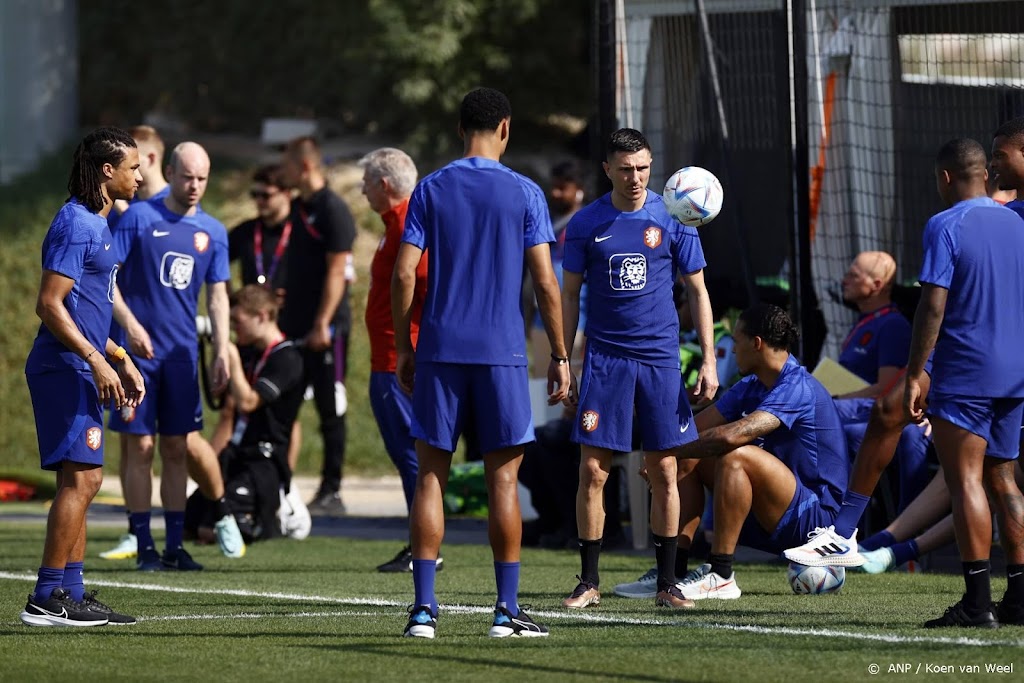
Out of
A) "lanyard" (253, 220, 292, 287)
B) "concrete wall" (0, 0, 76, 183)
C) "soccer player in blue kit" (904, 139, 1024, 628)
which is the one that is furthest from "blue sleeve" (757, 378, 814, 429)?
"concrete wall" (0, 0, 76, 183)

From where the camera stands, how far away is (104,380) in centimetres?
707

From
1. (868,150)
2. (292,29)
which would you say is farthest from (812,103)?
(292,29)

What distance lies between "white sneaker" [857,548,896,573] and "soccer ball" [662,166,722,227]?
87.6 inches

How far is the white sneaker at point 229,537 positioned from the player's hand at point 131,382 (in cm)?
307

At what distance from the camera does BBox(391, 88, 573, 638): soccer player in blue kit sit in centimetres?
679

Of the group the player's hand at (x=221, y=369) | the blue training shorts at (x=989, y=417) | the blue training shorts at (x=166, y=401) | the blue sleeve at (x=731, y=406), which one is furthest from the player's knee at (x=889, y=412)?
the blue training shorts at (x=166, y=401)

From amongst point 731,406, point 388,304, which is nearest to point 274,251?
point 388,304

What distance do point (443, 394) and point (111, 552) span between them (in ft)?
14.7

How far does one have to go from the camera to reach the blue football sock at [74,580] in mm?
7453

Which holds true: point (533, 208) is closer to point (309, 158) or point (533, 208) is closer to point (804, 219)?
point (804, 219)

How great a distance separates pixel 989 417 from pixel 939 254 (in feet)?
2.25

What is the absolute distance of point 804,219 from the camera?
1135cm

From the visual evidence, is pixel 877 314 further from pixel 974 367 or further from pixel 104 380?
pixel 104 380

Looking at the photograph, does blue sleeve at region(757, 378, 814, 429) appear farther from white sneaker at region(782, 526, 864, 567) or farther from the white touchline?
the white touchline
